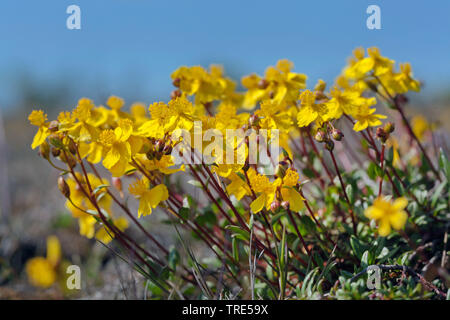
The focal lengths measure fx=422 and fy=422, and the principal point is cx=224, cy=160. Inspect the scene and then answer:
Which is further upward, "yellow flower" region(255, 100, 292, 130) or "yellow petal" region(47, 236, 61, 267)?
"yellow flower" region(255, 100, 292, 130)

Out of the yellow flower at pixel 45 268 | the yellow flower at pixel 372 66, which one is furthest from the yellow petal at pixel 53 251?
the yellow flower at pixel 372 66

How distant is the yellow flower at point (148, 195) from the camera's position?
1.69 m

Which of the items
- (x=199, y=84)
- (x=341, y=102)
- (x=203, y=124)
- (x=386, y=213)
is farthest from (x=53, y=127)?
(x=386, y=213)

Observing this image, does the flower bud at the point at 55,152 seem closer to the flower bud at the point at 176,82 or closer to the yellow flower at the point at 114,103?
the yellow flower at the point at 114,103

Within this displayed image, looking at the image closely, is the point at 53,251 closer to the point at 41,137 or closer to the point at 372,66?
the point at 41,137

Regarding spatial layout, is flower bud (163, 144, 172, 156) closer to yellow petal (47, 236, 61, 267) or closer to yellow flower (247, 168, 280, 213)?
yellow flower (247, 168, 280, 213)

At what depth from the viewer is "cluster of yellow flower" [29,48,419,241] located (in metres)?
1.60

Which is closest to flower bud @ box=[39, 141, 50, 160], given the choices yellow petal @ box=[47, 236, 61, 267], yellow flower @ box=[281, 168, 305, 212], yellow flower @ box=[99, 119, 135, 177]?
yellow flower @ box=[99, 119, 135, 177]

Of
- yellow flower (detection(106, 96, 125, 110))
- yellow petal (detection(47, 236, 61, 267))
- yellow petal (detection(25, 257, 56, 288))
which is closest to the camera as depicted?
yellow flower (detection(106, 96, 125, 110))

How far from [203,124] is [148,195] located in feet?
1.24

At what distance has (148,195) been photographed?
1.75 meters

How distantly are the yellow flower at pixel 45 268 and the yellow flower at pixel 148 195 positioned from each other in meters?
1.59

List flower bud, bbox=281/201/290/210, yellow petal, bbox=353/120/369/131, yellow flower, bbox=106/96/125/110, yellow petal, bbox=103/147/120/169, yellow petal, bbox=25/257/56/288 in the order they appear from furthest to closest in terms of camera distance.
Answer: yellow petal, bbox=25/257/56/288
yellow flower, bbox=106/96/125/110
yellow petal, bbox=353/120/369/131
yellow petal, bbox=103/147/120/169
flower bud, bbox=281/201/290/210
